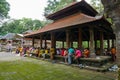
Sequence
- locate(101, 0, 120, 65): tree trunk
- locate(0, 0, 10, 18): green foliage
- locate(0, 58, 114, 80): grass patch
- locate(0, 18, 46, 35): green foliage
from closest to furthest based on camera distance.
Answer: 1. locate(101, 0, 120, 65): tree trunk
2. locate(0, 58, 114, 80): grass patch
3. locate(0, 0, 10, 18): green foliage
4. locate(0, 18, 46, 35): green foliage

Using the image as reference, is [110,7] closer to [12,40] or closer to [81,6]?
[81,6]

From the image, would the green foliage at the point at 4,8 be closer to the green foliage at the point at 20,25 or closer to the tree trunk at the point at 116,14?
the green foliage at the point at 20,25

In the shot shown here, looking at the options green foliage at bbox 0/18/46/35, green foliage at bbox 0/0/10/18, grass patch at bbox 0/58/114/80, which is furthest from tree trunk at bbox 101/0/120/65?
green foliage at bbox 0/18/46/35

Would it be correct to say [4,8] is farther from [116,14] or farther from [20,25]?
[116,14]

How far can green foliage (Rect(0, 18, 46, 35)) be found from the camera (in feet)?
160

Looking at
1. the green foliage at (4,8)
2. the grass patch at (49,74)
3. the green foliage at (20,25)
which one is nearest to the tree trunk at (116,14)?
the grass patch at (49,74)

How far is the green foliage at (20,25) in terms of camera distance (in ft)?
160

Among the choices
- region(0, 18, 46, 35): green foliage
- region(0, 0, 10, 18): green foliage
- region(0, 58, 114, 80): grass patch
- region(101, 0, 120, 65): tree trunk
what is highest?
region(0, 0, 10, 18): green foliage

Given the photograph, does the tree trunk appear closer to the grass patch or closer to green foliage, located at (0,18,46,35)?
the grass patch

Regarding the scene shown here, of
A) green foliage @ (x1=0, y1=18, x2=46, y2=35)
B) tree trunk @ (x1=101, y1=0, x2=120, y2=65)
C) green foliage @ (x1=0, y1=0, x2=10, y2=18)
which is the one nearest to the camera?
tree trunk @ (x1=101, y1=0, x2=120, y2=65)

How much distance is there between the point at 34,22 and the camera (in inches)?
1976

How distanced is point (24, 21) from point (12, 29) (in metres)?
5.34

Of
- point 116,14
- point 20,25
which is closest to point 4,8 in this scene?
point 20,25

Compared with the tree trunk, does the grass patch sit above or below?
below
